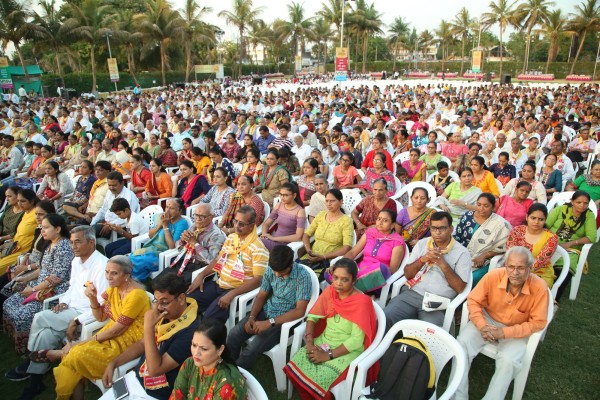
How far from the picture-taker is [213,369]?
2.06 metres

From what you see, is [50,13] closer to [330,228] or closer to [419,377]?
[330,228]

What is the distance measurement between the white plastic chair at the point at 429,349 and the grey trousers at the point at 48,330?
2284 mm

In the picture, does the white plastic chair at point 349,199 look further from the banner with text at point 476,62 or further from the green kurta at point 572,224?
the banner with text at point 476,62

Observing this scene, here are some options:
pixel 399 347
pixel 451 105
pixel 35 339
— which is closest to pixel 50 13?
pixel 451 105

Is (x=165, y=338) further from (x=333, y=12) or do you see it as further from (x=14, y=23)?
(x=333, y=12)

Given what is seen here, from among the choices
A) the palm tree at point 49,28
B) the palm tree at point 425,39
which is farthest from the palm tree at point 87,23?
the palm tree at point 425,39

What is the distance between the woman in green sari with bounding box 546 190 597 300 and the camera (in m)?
3.96

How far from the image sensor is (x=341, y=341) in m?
2.66

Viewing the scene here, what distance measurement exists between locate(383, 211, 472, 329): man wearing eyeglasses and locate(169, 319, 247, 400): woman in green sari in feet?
4.83

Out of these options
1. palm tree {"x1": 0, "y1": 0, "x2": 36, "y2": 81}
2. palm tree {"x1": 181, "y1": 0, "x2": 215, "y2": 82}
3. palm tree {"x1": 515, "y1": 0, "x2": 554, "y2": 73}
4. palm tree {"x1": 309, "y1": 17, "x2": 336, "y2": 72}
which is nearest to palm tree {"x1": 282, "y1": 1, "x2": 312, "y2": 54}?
palm tree {"x1": 309, "y1": 17, "x2": 336, "y2": 72}

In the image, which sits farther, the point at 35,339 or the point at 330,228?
the point at 330,228

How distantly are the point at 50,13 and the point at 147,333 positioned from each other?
2906cm

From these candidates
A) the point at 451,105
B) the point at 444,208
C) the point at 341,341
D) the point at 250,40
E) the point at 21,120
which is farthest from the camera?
the point at 250,40

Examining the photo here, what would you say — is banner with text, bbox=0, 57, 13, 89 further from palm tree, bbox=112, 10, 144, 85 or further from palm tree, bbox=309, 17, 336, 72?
palm tree, bbox=309, 17, 336, 72
